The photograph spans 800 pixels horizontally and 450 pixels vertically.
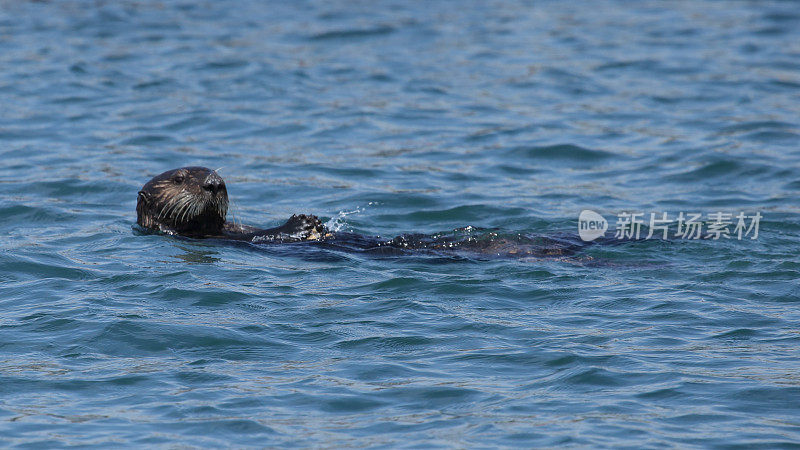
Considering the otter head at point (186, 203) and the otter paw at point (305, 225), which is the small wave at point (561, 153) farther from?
the otter head at point (186, 203)

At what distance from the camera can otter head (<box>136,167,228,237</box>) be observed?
7.76 meters

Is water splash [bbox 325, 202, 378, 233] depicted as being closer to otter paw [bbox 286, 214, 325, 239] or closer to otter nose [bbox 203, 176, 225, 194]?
otter paw [bbox 286, 214, 325, 239]

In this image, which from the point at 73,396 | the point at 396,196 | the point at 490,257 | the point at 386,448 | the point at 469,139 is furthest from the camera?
the point at 469,139

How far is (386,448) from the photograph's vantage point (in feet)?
15.5

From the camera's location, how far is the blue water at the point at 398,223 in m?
5.11

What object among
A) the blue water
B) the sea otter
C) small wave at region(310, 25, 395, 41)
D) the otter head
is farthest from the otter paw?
small wave at region(310, 25, 395, 41)

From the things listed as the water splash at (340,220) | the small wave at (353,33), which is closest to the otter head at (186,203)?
the water splash at (340,220)

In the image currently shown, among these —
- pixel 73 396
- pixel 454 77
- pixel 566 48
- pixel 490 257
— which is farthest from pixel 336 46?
pixel 73 396

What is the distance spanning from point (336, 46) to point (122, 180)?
6.76 meters

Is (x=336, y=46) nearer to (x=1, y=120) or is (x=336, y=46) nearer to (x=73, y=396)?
(x=1, y=120)

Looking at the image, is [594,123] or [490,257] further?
[594,123]

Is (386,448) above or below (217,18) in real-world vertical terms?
below

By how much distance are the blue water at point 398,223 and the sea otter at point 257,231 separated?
17 centimetres

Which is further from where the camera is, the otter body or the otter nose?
the otter body
